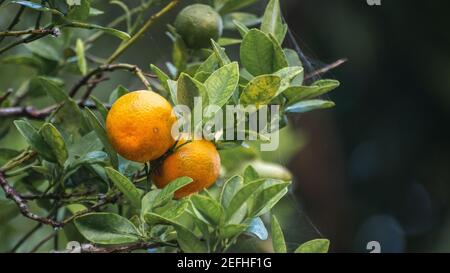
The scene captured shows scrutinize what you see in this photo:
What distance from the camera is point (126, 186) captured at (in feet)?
2.69

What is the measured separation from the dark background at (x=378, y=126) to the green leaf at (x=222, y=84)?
1911 millimetres

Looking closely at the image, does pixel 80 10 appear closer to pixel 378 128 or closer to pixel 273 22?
pixel 273 22

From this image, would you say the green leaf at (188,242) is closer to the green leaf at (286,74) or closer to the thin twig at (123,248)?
the thin twig at (123,248)

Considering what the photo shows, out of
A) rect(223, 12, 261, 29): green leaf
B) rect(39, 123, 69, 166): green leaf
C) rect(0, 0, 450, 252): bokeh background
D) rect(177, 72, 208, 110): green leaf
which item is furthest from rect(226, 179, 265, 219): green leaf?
rect(0, 0, 450, 252): bokeh background

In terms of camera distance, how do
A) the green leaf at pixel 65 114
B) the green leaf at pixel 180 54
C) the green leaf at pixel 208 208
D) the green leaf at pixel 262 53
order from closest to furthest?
the green leaf at pixel 208 208 → the green leaf at pixel 262 53 → the green leaf at pixel 65 114 → the green leaf at pixel 180 54

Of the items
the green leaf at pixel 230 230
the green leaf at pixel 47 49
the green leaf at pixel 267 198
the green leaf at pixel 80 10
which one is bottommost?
the green leaf at pixel 230 230

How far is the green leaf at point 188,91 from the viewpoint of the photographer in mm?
806

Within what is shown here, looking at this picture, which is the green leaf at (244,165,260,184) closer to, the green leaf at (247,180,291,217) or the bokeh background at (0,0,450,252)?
the green leaf at (247,180,291,217)

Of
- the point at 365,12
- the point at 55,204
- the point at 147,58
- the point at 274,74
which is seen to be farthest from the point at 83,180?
the point at 365,12

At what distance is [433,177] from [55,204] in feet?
6.68

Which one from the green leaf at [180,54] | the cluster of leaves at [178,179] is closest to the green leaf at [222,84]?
the cluster of leaves at [178,179]

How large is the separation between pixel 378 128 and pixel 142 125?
2.24m

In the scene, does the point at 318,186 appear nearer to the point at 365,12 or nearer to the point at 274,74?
the point at 365,12

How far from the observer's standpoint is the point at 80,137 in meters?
1.07
